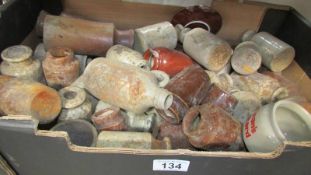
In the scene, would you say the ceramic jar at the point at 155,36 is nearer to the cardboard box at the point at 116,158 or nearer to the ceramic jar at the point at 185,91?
the ceramic jar at the point at 185,91

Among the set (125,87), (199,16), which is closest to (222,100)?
(125,87)

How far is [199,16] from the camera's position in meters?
1.11

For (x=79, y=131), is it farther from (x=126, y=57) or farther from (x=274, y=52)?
(x=274, y=52)

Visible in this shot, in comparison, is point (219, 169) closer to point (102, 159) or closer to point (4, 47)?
point (102, 159)

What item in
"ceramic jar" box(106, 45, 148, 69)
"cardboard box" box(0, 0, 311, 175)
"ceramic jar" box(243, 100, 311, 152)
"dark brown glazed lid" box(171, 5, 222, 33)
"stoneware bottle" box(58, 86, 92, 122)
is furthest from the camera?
"dark brown glazed lid" box(171, 5, 222, 33)

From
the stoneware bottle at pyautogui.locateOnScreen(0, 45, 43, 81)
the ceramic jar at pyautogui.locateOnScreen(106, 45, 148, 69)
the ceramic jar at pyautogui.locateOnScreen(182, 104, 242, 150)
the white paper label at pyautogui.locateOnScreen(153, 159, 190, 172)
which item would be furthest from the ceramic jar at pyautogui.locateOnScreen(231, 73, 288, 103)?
the stoneware bottle at pyautogui.locateOnScreen(0, 45, 43, 81)

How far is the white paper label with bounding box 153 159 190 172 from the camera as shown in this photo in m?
0.58

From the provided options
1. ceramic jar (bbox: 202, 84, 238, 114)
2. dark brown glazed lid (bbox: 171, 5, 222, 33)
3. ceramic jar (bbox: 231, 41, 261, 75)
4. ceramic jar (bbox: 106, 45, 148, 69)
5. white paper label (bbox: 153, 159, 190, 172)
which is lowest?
white paper label (bbox: 153, 159, 190, 172)

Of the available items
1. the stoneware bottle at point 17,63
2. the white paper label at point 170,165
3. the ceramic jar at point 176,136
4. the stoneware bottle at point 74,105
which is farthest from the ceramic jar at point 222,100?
the stoneware bottle at point 17,63

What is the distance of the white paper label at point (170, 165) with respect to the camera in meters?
0.58

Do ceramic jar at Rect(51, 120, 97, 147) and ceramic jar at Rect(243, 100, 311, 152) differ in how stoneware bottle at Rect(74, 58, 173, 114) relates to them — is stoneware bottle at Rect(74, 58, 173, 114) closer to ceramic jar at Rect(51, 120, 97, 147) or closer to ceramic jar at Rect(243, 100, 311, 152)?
ceramic jar at Rect(51, 120, 97, 147)

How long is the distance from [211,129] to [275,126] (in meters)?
0.16

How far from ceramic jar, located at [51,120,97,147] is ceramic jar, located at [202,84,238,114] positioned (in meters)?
0.39

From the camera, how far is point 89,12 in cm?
118
